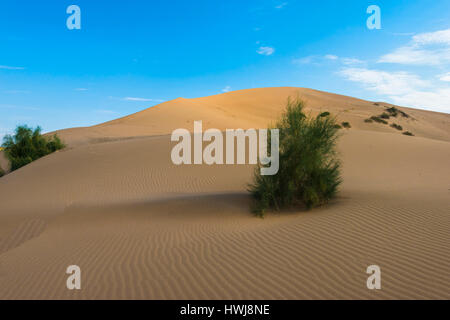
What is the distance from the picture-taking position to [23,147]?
21828 millimetres

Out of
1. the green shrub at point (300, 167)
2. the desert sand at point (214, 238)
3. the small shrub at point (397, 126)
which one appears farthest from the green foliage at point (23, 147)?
the small shrub at point (397, 126)

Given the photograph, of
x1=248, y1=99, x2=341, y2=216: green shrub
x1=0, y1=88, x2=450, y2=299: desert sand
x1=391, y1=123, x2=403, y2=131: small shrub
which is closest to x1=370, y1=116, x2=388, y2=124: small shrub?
x1=391, y1=123, x2=403, y2=131: small shrub

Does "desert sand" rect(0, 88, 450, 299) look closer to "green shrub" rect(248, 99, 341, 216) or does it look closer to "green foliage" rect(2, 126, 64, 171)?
"green shrub" rect(248, 99, 341, 216)

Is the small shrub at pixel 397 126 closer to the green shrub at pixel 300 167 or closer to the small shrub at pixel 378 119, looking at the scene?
the small shrub at pixel 378 119

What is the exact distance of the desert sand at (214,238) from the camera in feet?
14.1

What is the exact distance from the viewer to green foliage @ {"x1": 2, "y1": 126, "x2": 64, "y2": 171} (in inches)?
824

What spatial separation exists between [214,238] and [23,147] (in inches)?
813

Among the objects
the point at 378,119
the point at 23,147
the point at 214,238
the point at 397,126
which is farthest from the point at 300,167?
the point at 378,119

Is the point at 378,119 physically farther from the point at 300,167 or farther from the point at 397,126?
the point at 300,167

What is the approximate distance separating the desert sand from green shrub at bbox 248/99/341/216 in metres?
0.41

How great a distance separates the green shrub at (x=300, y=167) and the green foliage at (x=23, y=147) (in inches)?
738

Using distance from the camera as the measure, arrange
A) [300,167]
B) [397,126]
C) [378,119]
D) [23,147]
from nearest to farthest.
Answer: [300,167] < [23,147] < [397,126] < [378,119]
